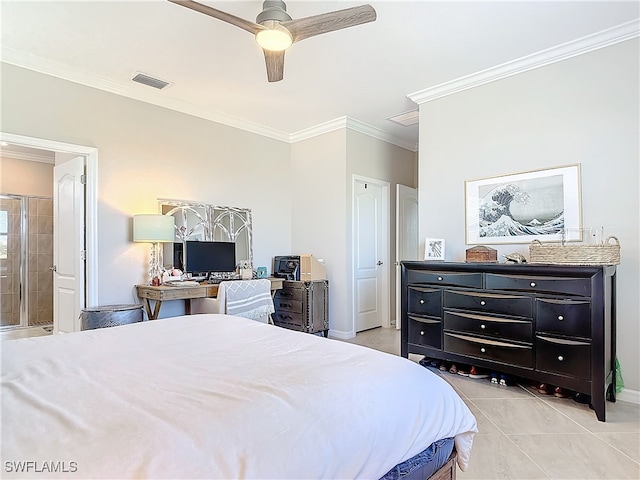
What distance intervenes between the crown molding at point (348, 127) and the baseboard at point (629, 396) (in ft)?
12.2

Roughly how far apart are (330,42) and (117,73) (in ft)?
6.63

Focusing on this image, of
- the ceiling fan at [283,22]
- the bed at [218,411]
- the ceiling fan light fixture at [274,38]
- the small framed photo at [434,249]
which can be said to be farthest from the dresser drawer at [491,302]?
the ceiling fan light fixture at [274,38]

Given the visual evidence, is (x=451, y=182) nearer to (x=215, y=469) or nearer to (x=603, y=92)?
(x=603, y=92)

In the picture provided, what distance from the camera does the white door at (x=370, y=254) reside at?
5.03m

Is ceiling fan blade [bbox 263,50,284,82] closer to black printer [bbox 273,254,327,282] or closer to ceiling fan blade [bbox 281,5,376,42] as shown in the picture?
ceiling fan blade [bbox 281,5,376,42]

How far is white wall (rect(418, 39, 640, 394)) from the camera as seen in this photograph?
2789 mm

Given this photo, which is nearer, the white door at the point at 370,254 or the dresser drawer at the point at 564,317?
the dresser drawer at the point at 564,317

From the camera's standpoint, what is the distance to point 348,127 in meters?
4.79

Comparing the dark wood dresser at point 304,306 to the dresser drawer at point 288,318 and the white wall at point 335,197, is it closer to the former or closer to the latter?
the dresser drawer at point 288,318

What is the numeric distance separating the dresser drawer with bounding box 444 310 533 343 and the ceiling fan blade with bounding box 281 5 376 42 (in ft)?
7.44

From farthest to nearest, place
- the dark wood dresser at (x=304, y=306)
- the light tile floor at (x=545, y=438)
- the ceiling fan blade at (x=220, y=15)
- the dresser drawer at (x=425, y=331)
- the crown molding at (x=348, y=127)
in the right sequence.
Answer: the crown molding at (x=348, y=127) → the dark wood dresser at (x=304, y=306) → the dresser drawer at (x=425, y=331) → the ceiling fan blade at (x=220, y=15) → the light tile floor at (x=545, y=438)

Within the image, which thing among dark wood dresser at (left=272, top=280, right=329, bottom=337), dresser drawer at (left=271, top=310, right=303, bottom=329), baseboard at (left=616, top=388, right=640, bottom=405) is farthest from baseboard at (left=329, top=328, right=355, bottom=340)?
baseboard at (left=616, top=388, right=640, bottom=405)

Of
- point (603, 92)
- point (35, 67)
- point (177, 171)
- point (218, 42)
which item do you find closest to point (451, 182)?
point (603, 92)

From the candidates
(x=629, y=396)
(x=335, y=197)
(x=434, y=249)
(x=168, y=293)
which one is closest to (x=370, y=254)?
(x=335, y=197)
